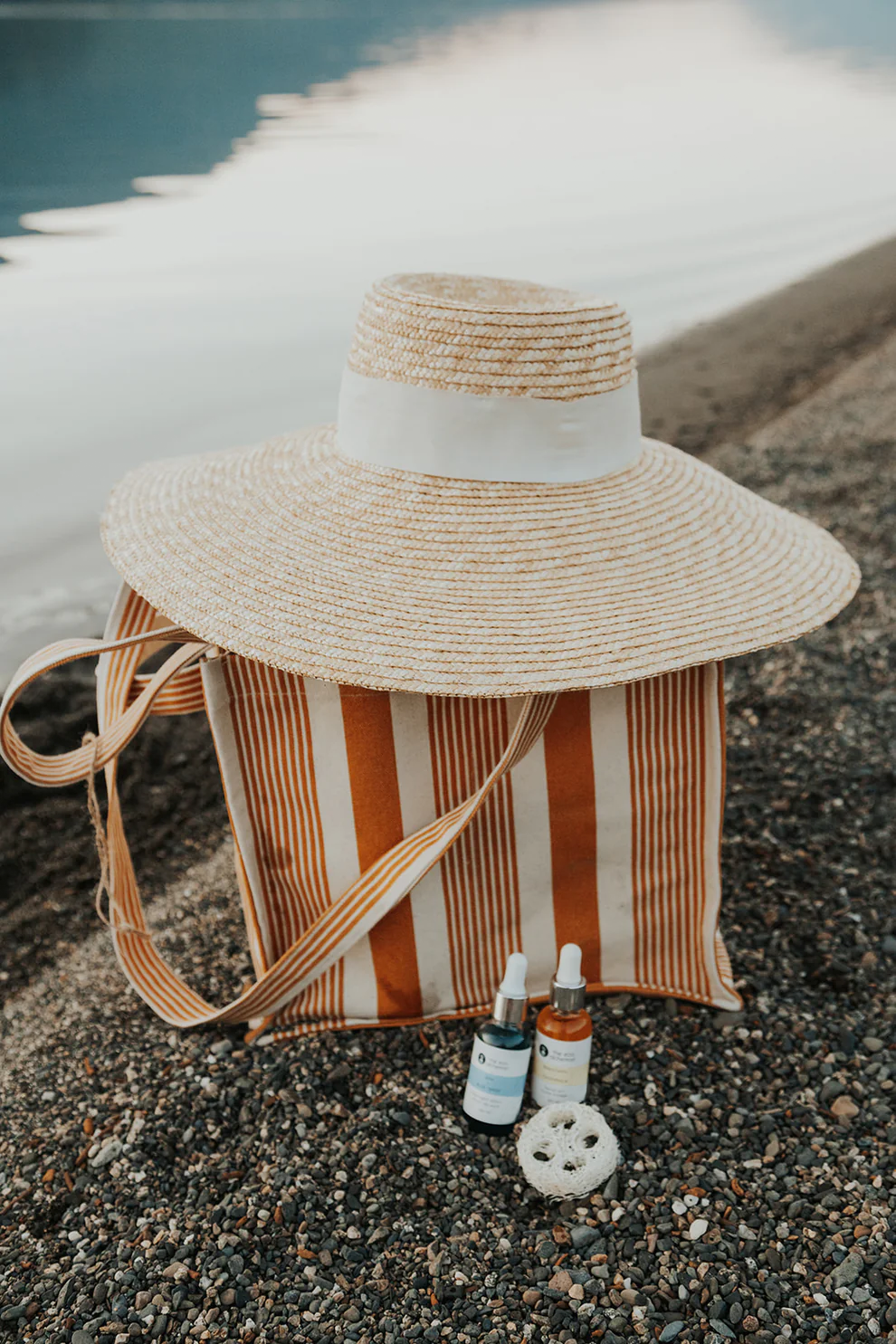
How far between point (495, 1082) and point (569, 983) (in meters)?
0.23

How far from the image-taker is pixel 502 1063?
75.6 inches

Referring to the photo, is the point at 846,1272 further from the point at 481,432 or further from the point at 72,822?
the point at 72,822

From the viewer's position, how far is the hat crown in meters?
1.90

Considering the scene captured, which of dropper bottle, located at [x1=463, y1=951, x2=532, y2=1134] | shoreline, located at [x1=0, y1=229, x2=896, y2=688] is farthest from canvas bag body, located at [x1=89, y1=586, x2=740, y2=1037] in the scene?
shoreline, located at [x1=0, y1=229, x2=896, y2=688]

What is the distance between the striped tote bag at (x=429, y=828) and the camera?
6.48ft

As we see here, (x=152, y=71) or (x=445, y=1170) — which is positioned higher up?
(x=152, y=71)

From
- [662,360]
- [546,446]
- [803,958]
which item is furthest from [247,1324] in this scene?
[662,360]

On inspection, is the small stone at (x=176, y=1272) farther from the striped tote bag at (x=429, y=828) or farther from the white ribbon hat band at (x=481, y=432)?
the white ribbon hat band at (x=481, y=432)

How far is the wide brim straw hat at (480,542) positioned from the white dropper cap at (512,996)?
51cm

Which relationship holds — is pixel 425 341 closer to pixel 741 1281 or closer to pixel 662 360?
pixel 741 1281

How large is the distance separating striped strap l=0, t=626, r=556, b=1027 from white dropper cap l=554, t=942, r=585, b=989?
28cm

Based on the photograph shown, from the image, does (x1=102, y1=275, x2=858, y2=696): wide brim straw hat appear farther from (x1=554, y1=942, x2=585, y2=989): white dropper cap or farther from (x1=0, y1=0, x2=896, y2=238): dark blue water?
(x1=0, y1=0, x2=896, y2=238): dark blue water

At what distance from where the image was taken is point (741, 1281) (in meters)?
1.74

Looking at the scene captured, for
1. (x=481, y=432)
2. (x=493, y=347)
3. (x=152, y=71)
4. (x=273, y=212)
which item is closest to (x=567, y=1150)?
(x=481, y=432)
